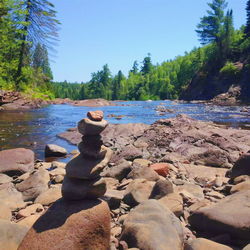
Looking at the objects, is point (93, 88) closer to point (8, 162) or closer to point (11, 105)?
point (11, 105)

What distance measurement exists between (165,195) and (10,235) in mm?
2563

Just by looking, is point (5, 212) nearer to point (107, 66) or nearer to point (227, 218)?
point (227, 218)

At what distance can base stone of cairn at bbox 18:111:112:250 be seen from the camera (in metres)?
3.31

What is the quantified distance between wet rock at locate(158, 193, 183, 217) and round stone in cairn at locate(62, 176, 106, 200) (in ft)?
3.66

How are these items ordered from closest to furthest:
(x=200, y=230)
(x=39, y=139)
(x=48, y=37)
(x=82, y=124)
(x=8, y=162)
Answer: (x=82, y=124), (x=200, y=230), (x=8, y=162), (x=39, y=139), (x=48, y=37)

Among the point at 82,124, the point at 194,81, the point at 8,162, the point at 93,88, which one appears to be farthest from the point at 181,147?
the point at 93,88

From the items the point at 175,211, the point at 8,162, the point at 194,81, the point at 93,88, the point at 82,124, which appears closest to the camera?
the point at 82,124

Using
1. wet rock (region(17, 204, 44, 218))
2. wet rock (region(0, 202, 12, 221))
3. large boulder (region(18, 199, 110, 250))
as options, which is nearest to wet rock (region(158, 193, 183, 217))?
large boulder (region(18, 199, 110, 250))

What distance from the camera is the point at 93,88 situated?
386 feet

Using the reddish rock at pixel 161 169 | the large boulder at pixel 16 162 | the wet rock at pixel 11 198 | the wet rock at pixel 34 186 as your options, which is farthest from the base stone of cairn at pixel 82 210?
the large boulder at pixel 16 162

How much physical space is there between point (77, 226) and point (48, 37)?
1006 inches

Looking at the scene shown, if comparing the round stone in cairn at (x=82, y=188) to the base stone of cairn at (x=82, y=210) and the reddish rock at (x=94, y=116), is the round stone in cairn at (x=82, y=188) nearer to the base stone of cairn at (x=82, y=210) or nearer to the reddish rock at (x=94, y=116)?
the base stone of cairn at (x=82, y=210)

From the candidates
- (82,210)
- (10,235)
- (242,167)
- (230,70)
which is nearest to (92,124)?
(82,210)

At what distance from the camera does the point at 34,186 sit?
6.11 m
